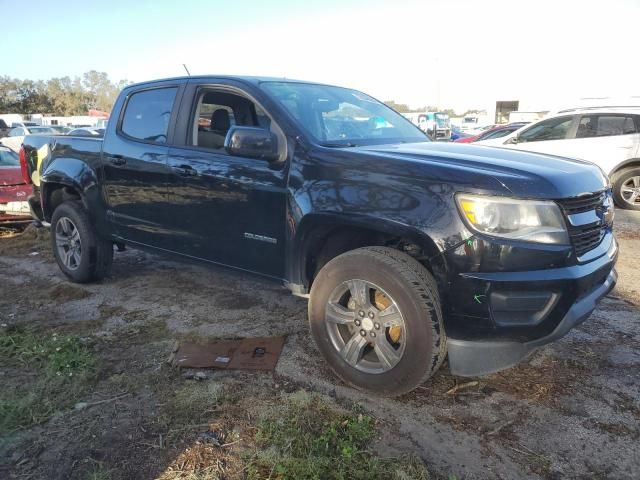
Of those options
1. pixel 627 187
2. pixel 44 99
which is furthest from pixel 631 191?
pixel 44 99

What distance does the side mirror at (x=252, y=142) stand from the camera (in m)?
3.05

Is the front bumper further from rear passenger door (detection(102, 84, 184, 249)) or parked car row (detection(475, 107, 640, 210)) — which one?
parked car row (detection(475, 107, 640, 210))

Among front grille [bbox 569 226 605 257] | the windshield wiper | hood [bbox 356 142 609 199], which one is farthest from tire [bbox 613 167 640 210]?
the windshield wiper

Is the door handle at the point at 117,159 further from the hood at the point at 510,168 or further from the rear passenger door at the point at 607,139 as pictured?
the rear passenger door at the point at 607,139

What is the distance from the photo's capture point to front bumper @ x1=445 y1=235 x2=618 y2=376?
8.02 ft

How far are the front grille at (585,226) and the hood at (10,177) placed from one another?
7310 millimetres

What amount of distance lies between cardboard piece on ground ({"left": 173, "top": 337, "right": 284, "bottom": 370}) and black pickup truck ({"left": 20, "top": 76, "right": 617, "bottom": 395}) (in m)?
0.47

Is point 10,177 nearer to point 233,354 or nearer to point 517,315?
point 233,354

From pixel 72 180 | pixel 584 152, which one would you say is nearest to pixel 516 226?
pixel 72 180

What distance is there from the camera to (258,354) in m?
3.44

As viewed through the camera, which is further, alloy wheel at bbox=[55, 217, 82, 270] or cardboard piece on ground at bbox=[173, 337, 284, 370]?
alloy wheel at bbox=[55, 217, 82, 270]

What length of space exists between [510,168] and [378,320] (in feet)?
3.46

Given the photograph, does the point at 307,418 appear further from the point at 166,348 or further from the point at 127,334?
the point at 127,334

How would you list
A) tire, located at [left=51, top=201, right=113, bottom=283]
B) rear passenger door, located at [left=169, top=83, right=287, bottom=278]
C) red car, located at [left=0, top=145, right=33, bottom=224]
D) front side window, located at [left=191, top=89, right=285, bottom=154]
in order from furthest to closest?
red car, located at [left=0, top=145, right=33, bottom=224] → tire, located at [left=51, top=201, right=113, bottom=283] → front side window, located at [left=191, top=89, right=285, bottom=154] → rear passenger door, located at [left=169, top=83, right=287, bottom=278]
